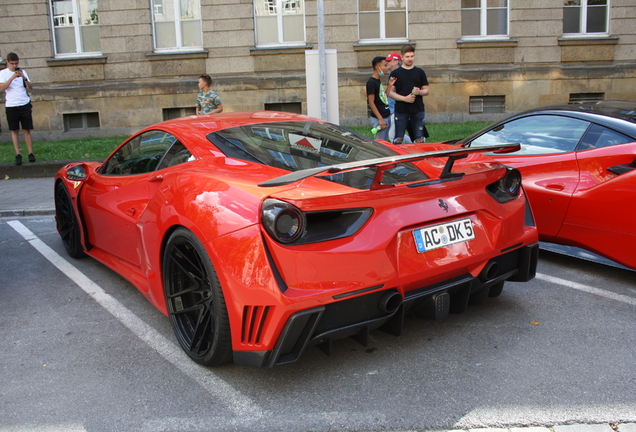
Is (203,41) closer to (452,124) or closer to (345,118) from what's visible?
(345,118)

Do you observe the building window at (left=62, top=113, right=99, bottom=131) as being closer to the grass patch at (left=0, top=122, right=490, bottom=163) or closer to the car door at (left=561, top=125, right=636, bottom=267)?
the grass patch at (left=0, top=122, right=490, bottom=163)

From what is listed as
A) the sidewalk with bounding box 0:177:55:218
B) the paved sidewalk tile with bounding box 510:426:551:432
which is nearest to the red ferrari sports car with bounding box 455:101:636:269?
the paved sidewalk tile with bounding box 510:426:551:432

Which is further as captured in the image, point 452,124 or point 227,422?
point 452,124

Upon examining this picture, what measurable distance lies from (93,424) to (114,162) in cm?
247

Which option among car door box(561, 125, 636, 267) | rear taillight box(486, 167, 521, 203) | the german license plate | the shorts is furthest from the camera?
the shorts

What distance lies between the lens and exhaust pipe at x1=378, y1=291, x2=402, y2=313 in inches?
107

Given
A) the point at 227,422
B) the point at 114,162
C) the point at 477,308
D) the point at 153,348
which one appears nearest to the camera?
the point at 227,422

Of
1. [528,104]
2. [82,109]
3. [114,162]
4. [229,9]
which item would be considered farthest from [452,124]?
[114,162]

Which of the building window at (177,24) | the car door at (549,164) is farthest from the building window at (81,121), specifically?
the car door at (549,164)

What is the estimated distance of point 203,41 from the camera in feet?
51.5

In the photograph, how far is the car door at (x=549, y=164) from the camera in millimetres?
4391

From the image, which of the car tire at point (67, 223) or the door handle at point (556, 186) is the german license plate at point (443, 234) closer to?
the door handle at point (556, 186)

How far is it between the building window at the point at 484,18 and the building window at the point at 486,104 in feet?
5.47

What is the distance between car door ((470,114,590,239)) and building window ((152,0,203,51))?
12.9 meters
